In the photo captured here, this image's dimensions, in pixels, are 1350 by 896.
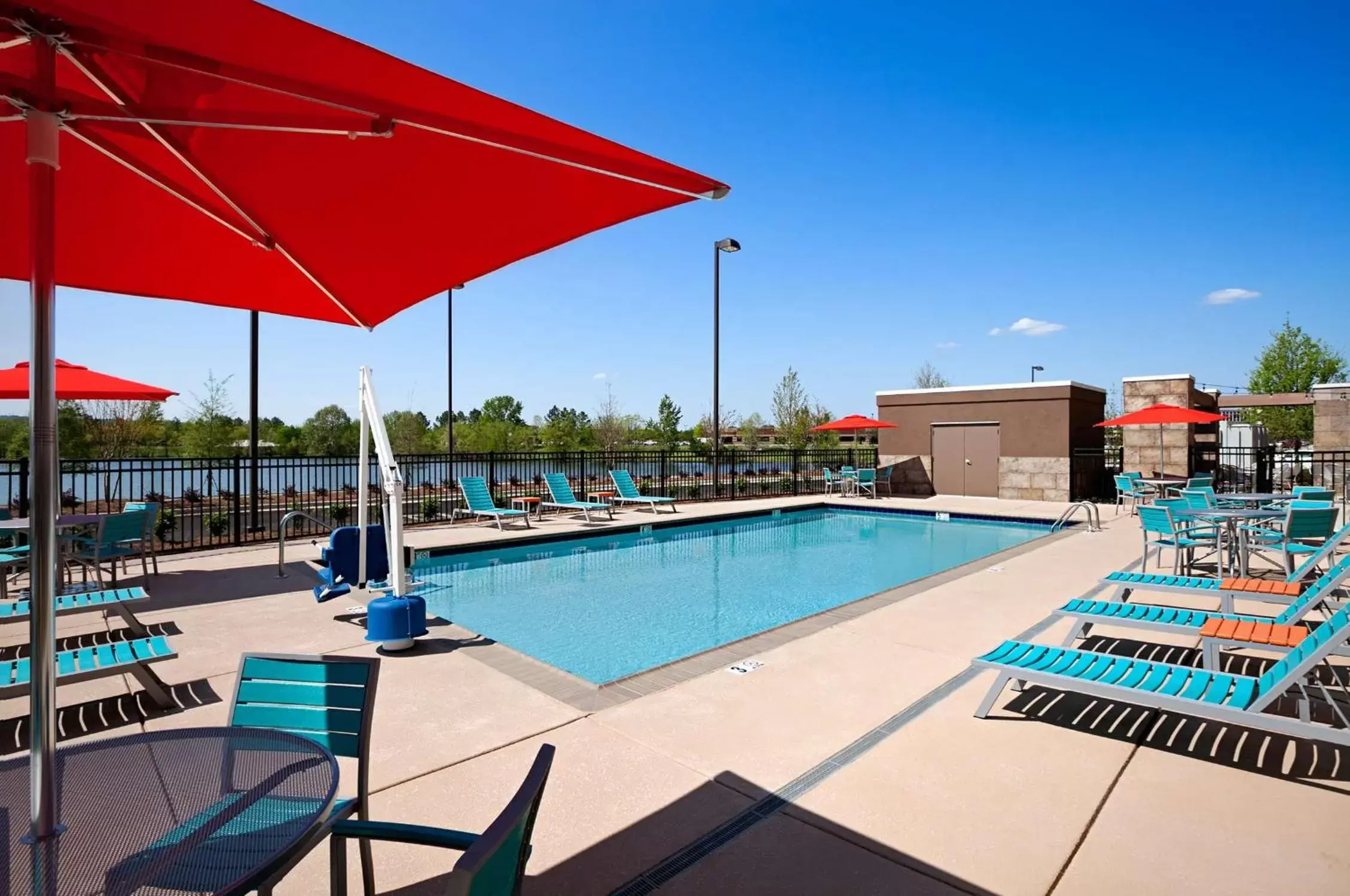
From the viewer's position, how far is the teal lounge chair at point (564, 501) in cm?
1288

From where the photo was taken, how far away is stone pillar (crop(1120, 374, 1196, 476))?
15.9m

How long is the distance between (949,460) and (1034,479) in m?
2.18

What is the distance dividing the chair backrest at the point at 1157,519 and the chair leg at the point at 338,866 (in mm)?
7309

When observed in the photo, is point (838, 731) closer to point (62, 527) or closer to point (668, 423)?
point (62, 527)

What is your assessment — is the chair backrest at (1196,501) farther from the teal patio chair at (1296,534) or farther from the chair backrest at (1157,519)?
the chair backrest at (1157,519)

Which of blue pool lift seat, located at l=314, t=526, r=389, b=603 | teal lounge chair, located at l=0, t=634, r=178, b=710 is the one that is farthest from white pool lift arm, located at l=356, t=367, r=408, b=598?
teal lounge chair, located at l=0, t=634, r=178, b=710

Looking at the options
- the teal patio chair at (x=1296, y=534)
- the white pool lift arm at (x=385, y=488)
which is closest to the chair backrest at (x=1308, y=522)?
the teal patio chair at (x=1296, y=534)

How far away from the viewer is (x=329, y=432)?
32.4 m

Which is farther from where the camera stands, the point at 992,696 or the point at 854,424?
the point at 854,424

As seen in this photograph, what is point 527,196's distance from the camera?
2439 mm

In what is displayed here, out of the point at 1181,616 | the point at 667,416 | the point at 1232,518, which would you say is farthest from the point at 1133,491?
the point at 667,416

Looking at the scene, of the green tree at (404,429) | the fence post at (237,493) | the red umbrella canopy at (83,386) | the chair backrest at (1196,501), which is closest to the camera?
the red umbrella canopy at (83,386)

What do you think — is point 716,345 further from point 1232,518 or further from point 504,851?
point 504,851

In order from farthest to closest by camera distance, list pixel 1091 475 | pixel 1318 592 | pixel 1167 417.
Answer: pixel 1091 475, pixel 1167 417, pixel 1318 592
